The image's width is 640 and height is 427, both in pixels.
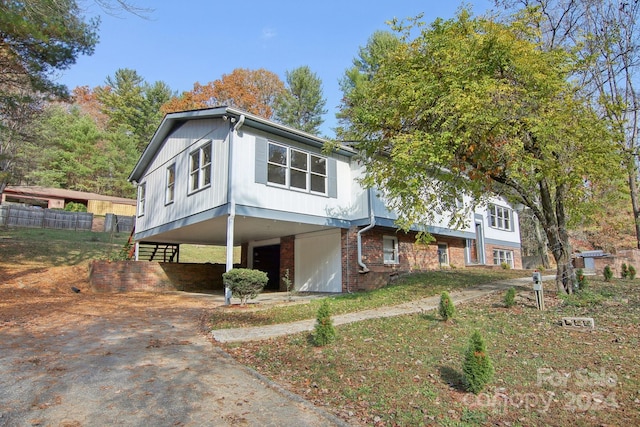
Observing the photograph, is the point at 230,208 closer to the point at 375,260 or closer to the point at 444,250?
the point at 375,260

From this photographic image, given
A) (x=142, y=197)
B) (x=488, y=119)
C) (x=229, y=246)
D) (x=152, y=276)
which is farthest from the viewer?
(x=142, y=197)

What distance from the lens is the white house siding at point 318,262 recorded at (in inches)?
559

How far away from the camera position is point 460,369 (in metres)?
5.03

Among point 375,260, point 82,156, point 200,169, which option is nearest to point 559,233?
point 375,260

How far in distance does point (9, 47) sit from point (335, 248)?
12290mm

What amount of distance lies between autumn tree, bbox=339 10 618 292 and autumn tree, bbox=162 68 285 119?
2399 centimetres

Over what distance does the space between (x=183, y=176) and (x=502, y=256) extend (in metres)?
18.8

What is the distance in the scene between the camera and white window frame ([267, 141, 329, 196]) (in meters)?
12.2

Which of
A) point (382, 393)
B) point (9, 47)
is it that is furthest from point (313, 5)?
point (382, 393)

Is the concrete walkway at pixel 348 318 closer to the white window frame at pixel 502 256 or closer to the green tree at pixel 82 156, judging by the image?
the white window frame at pixel 502 256

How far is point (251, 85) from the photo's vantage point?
111 feet

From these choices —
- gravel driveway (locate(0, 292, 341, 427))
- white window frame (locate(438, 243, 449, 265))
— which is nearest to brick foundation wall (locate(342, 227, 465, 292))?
white window frame (locate(438, 243, 449, 265))

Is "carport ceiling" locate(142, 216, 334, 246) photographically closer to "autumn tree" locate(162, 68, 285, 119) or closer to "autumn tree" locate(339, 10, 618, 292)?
"autumn tree" locate(339, 10, 618, 292)

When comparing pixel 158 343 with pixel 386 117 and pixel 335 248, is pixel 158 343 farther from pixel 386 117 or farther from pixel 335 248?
pixel 335 248
